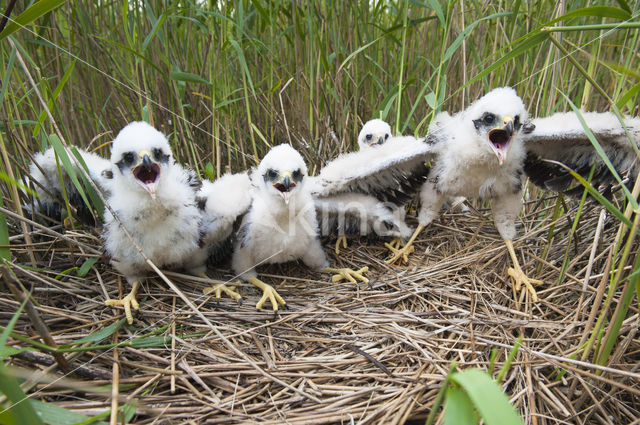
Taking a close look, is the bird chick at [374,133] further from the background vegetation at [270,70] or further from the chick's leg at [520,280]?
the chick's leg at [520,280]

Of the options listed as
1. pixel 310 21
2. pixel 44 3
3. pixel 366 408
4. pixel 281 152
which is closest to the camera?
pixel 44 3

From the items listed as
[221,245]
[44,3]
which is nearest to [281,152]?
[221,245]

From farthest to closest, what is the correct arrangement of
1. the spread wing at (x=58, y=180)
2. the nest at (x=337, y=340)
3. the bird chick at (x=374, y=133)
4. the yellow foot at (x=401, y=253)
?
the bird chick at (x=374, y=133), the yellow foot at (x=401, y=253), the spread wing at (x=58, y=180), the nest at (x=337, y=340)

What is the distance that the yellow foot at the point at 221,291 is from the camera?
Answer: 82.0 inches

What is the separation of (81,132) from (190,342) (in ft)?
7.40

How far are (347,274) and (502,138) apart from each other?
109cm

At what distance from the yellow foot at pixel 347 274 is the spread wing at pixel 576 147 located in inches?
42.9

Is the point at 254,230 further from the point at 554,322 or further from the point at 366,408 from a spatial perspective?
the point at 554,322

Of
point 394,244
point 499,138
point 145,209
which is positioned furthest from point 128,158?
point 499,138

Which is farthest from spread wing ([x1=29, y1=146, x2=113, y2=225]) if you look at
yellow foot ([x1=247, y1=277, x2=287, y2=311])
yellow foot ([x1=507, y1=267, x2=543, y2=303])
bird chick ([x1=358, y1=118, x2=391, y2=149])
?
yellow foot ([x1=507, y1=267, x2=543, y2=303])

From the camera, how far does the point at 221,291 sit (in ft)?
7.25

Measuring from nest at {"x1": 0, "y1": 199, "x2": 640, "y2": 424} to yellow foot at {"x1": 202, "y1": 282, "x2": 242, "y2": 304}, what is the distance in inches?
1.6

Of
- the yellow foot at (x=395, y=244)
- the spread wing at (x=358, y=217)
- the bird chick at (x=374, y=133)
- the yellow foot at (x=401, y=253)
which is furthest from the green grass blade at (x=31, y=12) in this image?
the bird chick at (x=374, y=133)

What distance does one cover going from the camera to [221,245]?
2424 mm
